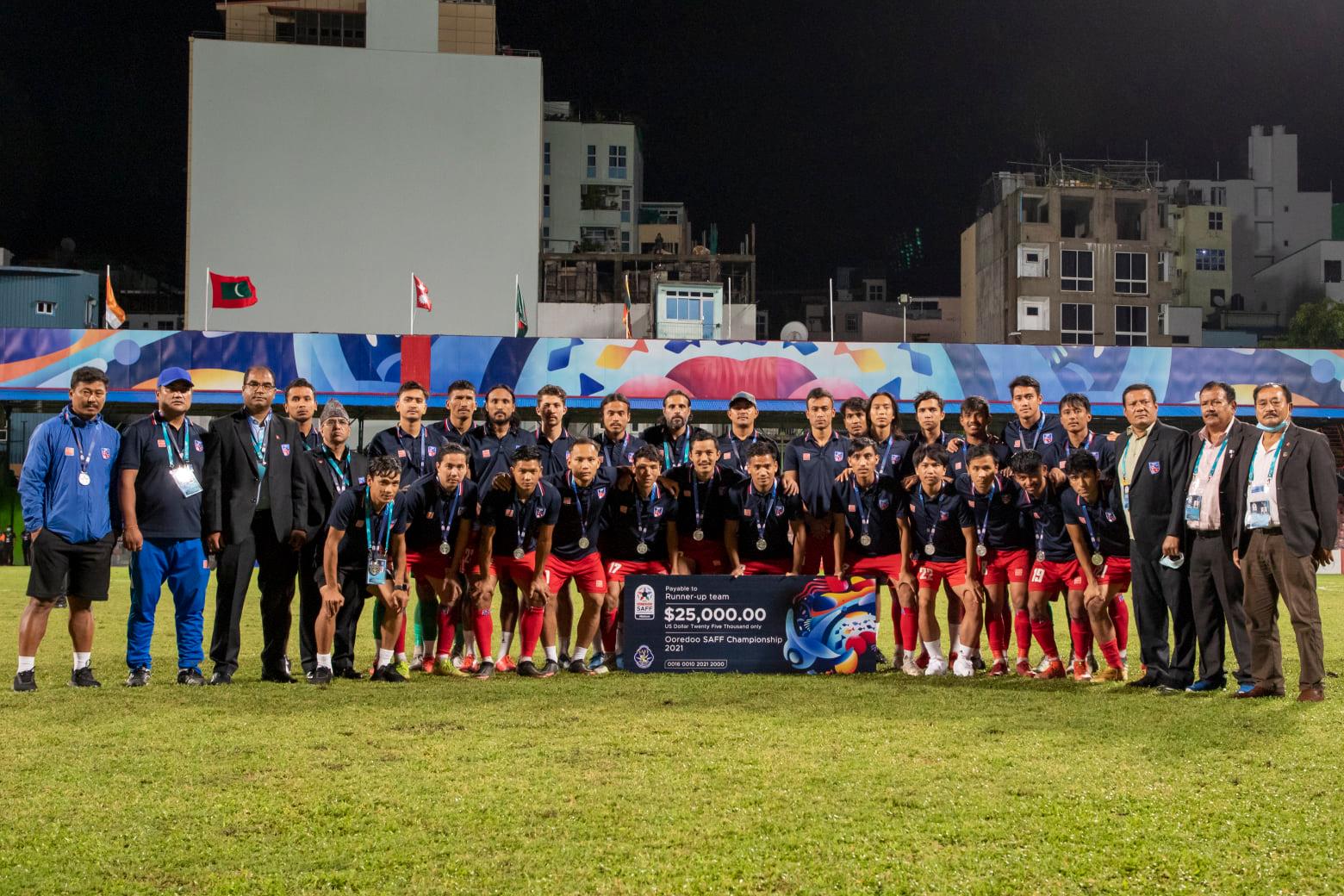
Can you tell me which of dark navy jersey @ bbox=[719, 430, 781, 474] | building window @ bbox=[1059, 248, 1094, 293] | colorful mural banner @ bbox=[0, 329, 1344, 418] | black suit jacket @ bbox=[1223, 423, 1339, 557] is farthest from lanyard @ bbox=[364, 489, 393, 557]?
building window @ bbox=[1059, 248, 1094, 293]

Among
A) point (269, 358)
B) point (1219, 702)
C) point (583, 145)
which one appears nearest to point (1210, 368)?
point (269, 358)

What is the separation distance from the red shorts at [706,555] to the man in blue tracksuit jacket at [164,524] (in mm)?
3505

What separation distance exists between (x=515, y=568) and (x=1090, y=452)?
425cm

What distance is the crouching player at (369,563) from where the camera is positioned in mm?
8047

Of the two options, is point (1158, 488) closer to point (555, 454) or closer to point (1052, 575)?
point (1052, 575)

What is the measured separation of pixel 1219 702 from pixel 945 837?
376cm

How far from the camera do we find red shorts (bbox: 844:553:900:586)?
30.2ft

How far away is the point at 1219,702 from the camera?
286 inches

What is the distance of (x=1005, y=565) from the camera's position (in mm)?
8773

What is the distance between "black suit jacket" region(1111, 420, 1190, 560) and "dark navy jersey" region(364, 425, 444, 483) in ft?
16.4

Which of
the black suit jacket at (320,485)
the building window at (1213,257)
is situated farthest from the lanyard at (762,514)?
the building window at (1213,257)

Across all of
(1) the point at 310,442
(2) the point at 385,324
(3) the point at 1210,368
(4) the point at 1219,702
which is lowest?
(4) the point at 1219,702

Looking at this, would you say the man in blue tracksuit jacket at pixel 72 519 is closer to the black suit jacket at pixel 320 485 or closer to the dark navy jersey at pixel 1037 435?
the black suit jacket at pixel 320 485

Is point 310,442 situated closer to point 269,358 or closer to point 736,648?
point 736,648
